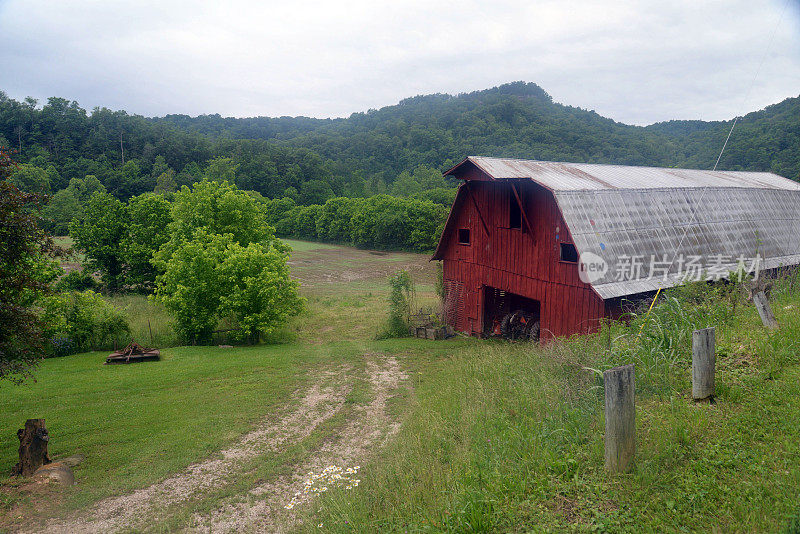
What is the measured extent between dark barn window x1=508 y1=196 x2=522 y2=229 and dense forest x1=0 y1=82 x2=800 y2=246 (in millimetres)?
36966

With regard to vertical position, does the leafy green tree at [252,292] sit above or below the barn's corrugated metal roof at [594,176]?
below

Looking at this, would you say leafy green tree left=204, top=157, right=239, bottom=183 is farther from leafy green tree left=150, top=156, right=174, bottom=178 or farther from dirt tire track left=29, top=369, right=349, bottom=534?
dirt tire track left=29, top=369, right=349, bottom=534

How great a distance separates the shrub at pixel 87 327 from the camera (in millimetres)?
19594

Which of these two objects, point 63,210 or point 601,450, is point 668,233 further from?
point 63,210

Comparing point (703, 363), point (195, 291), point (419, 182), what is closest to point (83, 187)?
point (419, 182)

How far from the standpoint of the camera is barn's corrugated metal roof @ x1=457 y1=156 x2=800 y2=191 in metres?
16.6

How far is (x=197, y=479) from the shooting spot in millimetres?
8422

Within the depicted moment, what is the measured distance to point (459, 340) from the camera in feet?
67.6

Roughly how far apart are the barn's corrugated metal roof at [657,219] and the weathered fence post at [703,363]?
889cm

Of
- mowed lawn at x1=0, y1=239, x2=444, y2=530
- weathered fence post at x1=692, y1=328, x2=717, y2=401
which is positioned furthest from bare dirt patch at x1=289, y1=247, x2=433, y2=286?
weathered fence post at x1=692, y1=328, x2=717, y2=401

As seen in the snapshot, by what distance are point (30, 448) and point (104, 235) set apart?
25008 mm

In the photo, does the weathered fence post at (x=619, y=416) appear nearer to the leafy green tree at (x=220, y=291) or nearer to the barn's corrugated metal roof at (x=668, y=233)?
the barn's corrugated metal roof at (x=668, y=233)

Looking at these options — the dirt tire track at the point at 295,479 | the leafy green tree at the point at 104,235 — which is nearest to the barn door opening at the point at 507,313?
the dirt tire track at the point at 295,479

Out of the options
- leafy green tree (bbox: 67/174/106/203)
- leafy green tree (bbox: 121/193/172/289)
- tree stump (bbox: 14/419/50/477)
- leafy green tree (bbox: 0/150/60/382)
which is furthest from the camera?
leafy green tree (bbox: 67/174/106/203)
